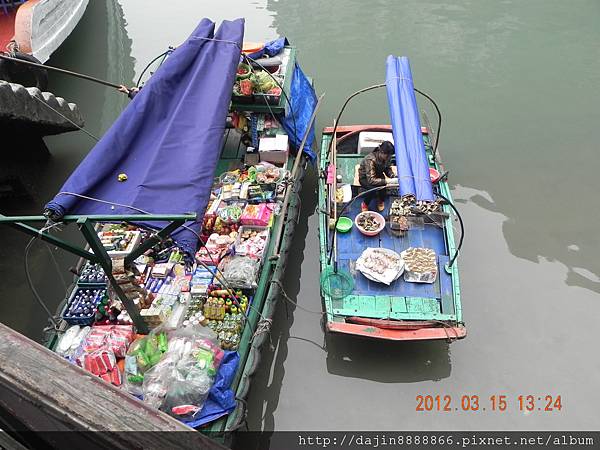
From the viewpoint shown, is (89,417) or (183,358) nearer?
(89,417)

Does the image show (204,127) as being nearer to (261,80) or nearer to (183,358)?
(261,80)

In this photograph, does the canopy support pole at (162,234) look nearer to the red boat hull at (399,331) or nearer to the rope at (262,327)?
the rope at (262,327)

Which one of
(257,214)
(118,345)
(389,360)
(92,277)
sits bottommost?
(118,345)

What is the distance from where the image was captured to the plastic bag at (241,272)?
5.64 m

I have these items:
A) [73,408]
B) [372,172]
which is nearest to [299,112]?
[372,172]

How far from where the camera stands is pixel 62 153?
9.37 metres

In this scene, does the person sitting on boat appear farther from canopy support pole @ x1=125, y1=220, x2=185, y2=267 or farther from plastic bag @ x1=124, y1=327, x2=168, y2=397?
plastic bag @ x1=124, y1=327, x2=168, y2=397

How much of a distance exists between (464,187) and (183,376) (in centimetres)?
624

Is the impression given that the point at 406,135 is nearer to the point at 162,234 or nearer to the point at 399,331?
the point at 399,331

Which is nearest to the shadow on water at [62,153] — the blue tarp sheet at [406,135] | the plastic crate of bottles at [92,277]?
the plastic crate of bottles at [92,277]

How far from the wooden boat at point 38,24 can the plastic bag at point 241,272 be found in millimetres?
7051

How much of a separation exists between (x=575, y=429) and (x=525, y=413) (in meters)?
0.58

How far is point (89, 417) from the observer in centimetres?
161

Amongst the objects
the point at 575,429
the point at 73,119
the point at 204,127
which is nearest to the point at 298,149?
the point at 204,127
